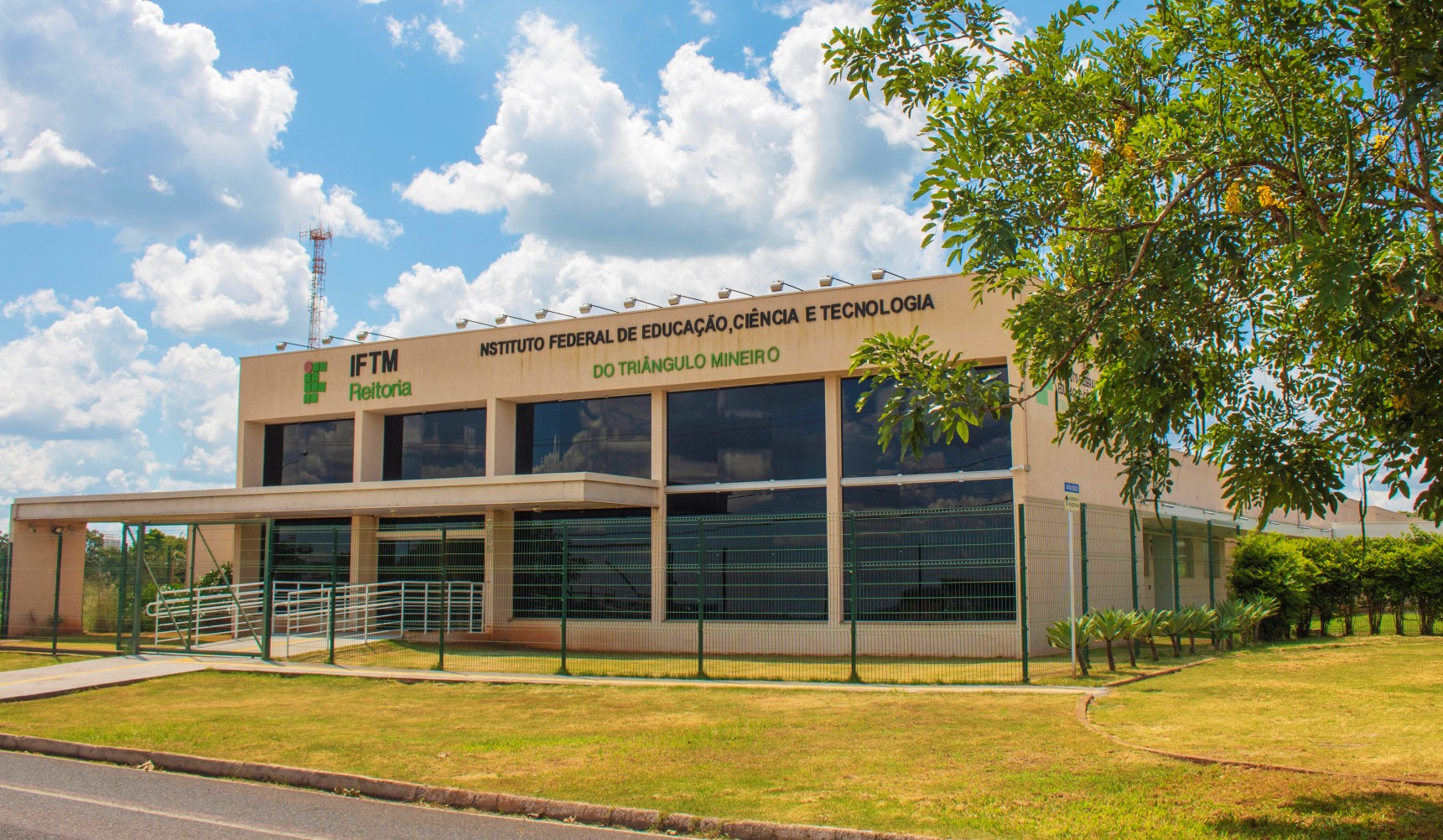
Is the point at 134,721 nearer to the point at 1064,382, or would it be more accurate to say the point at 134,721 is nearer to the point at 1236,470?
the point at 1064,382

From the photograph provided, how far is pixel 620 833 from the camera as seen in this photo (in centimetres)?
766

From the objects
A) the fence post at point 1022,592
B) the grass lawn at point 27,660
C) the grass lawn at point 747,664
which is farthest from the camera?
the grass lawn at point 27,660

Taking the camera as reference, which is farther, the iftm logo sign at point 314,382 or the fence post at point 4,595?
the iftm logo sign at point 314,382

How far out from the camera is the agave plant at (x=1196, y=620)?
17703mm

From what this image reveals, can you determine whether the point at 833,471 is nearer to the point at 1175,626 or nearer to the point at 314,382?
the point at 1175,626

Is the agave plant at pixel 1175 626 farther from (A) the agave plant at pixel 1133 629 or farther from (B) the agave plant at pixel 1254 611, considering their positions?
(B) the agave plant at pixel 1254 611

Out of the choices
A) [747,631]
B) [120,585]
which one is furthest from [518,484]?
[120,585]

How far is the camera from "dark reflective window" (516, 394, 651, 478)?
82.4 ft

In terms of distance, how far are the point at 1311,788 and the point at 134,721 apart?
39.4 feet

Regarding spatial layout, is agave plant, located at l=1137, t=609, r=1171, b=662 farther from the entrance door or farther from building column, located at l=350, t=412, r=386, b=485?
building column, located at l=350, t=412, r=386, b=485

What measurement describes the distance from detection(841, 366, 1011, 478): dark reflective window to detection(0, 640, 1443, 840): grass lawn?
6569mm

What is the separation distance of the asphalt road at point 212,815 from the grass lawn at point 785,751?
57 centimetres

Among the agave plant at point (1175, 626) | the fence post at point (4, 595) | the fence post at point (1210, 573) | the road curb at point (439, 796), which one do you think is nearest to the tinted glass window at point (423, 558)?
the fence post at point (4, 595)

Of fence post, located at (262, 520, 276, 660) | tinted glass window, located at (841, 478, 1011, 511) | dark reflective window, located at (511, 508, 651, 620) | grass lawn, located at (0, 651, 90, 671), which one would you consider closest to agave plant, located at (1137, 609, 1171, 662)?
tinted glass window, located at (841, 478, 1011, 511)
